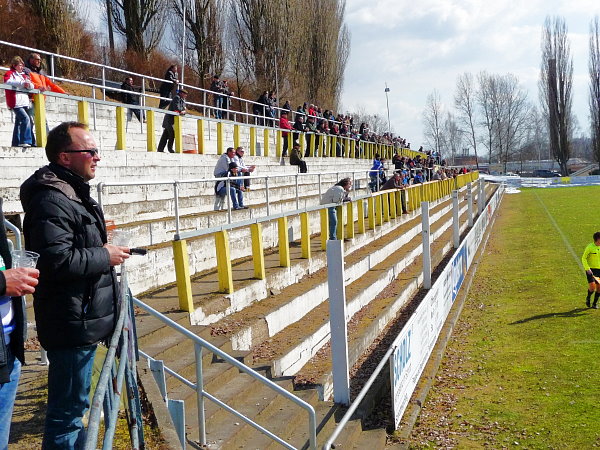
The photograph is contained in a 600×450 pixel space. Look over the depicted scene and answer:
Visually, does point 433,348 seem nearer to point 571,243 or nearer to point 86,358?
point 86,358

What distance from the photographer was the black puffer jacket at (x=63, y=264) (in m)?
3.34

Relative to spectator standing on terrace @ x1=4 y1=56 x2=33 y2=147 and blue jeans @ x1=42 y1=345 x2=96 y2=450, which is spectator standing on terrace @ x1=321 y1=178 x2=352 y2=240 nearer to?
spectator standing on terrace @ x1=4 y1=56 x2=33 y2=147

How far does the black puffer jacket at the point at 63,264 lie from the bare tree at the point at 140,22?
1256 inches

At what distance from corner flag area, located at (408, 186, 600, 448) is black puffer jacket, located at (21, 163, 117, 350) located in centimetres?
494

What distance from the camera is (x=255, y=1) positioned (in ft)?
136

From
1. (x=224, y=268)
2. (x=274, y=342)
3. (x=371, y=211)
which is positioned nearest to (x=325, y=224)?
(x=371, y=211)

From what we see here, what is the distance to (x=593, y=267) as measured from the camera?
44.4ft

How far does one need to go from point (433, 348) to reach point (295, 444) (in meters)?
5.26

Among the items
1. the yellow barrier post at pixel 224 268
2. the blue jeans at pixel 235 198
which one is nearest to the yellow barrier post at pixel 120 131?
the blue jeans at pixel 235 198

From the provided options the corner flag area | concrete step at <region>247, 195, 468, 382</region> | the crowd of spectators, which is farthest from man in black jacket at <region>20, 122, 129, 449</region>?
the crowd of spectators

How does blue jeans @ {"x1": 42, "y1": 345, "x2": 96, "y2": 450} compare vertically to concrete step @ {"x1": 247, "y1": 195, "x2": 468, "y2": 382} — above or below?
above

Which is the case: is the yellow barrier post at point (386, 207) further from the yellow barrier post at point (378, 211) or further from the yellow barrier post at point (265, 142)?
the yellow barrier post at point (265, 142)

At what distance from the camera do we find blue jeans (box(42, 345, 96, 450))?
340 cm

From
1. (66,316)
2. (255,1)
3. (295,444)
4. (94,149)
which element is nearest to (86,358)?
(66,316)
